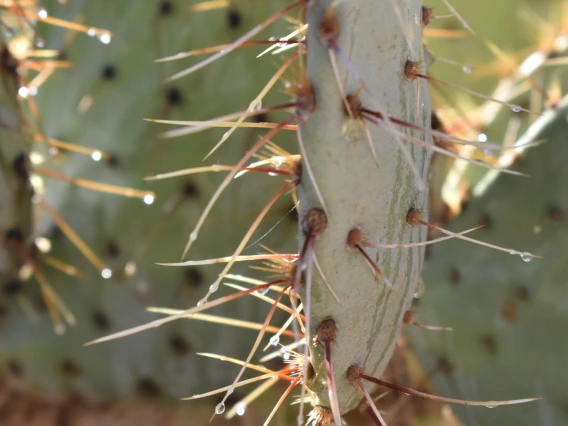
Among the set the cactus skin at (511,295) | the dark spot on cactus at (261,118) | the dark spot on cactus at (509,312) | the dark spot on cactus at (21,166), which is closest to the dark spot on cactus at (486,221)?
the cactus skin at (511,295)

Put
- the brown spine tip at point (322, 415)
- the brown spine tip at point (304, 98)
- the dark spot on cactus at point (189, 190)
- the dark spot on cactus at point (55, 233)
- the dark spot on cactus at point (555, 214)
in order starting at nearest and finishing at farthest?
the brown spine tip at point (304, 98) → the brown spine tip at point (322, 415) → the dark spot on cactus at point (555, 214) → the dark spot on cactus at point (189, 190) → the dark spot on cactus at point (55, 233)

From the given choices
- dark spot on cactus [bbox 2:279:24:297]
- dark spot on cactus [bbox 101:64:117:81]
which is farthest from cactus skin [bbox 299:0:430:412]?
dark spot on cactus [bbox 2:279:24:297]

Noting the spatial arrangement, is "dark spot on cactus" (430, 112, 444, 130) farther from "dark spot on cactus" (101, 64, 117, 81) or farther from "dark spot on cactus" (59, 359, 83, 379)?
"dark spot on cactus" (59, 359, 83, 379)

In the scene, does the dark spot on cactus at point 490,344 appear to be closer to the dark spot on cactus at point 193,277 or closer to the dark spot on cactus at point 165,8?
the dark spot on cactus at point 193,277

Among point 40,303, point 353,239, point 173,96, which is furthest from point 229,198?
point 353,239

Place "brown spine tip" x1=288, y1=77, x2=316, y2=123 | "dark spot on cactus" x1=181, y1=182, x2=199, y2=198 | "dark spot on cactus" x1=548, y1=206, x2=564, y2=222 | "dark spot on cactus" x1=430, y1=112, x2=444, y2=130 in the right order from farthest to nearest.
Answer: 1. "dark spot on cactus" x1=181, y1=182, x2=199, y2=198
2. "dark spot on cactus" x1=548, y1=206, x2=564, y2=222
3. "dark spot on cactus" x1=430, y1=112, x2=444, y2=130
4. "brown spine tip" x1=288, y1=77, x2=316, y2=123

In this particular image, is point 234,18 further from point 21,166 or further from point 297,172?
point 297,172

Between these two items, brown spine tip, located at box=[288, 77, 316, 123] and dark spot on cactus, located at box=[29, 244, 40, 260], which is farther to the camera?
dark spot on cactus, located at box=[29, 244, 40, 260]

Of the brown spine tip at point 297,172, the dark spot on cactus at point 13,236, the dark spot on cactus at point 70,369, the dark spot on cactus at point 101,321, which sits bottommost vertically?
the dark spot on cactus at point 70,369

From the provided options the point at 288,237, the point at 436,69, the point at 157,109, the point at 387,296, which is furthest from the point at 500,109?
the point at 387,296
